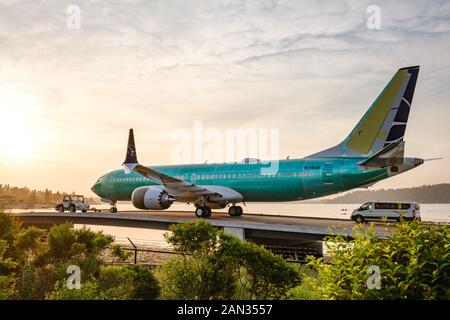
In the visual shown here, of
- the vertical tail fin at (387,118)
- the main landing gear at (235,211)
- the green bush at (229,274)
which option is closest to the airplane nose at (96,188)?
the main landing gear at (235,211)

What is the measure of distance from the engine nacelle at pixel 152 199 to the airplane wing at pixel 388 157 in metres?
17.1

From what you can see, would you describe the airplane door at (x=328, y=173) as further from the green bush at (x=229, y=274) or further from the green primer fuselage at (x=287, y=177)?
the green bush at (x=229, y=274)

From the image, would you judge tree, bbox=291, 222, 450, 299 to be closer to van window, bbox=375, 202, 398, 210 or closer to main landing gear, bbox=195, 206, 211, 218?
van window, bbox=375, 202, 398, 210

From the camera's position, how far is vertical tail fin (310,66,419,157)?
2931 centimetres

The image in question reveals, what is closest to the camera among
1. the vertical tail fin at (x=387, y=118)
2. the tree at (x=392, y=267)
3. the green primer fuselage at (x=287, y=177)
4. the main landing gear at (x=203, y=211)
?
the tree at (x=392, y=267)

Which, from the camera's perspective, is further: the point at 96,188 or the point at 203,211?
the point at 96,188

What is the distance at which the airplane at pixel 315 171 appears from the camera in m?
28.5

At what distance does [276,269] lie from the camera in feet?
35.2

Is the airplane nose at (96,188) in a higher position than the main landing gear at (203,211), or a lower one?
higher

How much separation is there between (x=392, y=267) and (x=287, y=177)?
81.8 feet

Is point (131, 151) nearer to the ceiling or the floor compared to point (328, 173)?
nearer to the ceiling

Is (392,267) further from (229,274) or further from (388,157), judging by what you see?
(388,157)

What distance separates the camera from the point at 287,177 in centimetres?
3231

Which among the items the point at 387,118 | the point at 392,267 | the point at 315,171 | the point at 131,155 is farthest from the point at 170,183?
the point at 392,267
